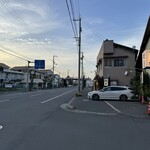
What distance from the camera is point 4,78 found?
106 meters

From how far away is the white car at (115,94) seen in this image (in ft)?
106

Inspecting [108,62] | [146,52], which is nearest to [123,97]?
[146,52]

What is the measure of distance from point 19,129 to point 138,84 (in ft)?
Answer: 69.7

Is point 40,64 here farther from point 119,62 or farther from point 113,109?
point 113,109

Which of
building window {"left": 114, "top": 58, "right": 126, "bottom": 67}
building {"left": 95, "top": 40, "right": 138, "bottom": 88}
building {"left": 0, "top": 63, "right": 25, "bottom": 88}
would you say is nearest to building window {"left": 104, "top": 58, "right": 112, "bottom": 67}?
building {"left": 95, "top": 40, "right": 138, "bottom": 88}

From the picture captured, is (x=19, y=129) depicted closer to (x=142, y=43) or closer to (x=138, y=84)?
(x=138, y=84)

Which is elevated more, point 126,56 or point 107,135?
point 126,56

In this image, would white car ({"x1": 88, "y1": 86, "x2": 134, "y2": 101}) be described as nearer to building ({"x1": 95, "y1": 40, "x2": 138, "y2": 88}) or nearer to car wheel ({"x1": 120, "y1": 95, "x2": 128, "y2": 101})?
car wheel ({"x1": 120, "y1": 95, "x2": 128, "y2": 101})

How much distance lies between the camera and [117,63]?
4381 centimetres

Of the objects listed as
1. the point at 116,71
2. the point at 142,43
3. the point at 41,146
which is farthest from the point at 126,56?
the point at 41,146

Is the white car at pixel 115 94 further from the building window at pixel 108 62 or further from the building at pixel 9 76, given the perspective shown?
the building at pixel 9 76

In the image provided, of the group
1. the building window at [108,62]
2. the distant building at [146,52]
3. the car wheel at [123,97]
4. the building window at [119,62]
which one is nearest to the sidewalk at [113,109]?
the distant building at [146,52]

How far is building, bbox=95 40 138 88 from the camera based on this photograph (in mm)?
43000

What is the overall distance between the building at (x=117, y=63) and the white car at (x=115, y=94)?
A: 10367mm
